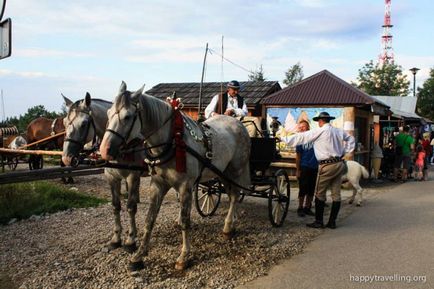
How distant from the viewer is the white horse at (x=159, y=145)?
430 cm

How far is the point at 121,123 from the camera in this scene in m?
4.29

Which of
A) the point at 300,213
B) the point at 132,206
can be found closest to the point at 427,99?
the point at 300,213

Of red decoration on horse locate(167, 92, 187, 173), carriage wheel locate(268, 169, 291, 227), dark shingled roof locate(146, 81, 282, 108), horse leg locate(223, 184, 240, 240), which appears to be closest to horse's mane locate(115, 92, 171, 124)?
red decoration on horse locate(167, 92, 187, 173)

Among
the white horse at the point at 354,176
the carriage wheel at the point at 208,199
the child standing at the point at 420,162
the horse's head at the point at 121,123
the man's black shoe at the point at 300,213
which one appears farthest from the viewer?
the child standing at the point at 420,162

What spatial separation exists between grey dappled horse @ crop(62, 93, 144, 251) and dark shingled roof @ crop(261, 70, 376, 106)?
363 inches

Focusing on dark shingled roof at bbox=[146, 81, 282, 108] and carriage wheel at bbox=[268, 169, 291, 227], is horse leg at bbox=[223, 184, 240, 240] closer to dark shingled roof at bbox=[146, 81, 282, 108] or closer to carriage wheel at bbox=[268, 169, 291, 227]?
carriage wheel at bbox=[268, 169, 291, 227]

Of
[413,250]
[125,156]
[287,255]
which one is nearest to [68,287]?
[125,156]

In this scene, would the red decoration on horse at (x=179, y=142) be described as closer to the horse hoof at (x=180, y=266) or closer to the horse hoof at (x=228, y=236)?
the horse hoof at (x=180, y=266)

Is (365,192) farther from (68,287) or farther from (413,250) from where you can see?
(68,287)

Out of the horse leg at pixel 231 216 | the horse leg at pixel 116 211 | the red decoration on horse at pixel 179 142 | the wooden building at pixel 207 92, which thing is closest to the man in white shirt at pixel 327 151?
the horse leg at pixel 231 216

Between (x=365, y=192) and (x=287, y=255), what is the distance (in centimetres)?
767

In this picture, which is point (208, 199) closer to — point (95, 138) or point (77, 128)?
point (95, 138)

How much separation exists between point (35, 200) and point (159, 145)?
4.51 metres

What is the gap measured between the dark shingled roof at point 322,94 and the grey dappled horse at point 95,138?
9229mm
